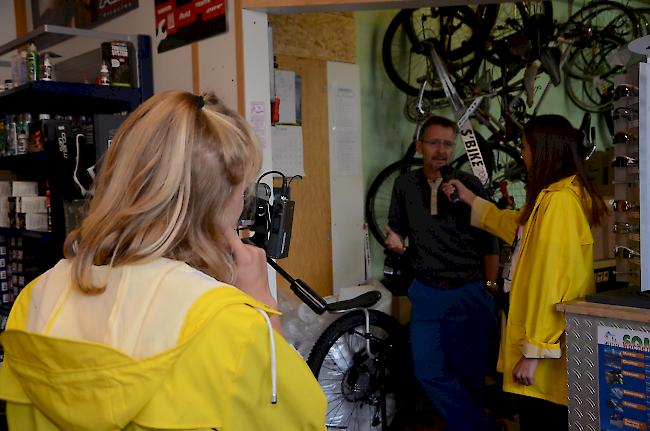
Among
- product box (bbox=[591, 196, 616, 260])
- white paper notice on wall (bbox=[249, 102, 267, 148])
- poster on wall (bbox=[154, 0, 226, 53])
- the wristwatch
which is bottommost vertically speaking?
the wristwatch

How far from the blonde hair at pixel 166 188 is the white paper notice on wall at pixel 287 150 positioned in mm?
2536

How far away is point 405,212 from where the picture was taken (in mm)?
3471

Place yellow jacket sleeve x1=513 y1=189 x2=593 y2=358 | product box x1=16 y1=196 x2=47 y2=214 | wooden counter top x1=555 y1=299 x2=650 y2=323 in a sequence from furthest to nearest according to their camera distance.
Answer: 1. product box x1=16 y1=196 x2=47 y2=214
2. yellow jacket sleeve x1=513 y1=189 x2=593 y2=358
3. wooden counter top x1=555 y1=299 x2=650 y2=323

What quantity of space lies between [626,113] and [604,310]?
64 centimetres

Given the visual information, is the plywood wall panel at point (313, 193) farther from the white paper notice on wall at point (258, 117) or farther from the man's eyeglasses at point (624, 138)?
the man's eyeglasses at point (624, 138)

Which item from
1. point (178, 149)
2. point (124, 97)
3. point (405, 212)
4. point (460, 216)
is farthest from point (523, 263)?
point (124, 97)

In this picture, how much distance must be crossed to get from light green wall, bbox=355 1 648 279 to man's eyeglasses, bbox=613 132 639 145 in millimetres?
2305

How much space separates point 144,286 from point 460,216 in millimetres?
2531

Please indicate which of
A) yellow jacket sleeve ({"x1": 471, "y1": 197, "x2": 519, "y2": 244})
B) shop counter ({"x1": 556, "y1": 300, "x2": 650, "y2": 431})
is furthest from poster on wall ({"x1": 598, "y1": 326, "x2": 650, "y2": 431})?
yellow jacket sleeve ({"x1": 471, "y1": 197, "x2": 519, "y2": 244})

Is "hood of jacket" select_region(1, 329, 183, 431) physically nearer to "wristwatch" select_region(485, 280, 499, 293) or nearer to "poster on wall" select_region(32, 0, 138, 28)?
"poster on wall" select_region(32, 0, 138, 28)

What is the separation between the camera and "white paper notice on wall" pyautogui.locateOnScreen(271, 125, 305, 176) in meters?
3.59

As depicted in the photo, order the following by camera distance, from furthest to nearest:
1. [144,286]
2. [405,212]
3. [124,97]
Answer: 1. [405,212]
2. [124,97]
3. [144,286]

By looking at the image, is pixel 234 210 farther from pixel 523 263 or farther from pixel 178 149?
pixel 523 263

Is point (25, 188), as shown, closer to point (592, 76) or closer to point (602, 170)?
point (602, 170)
